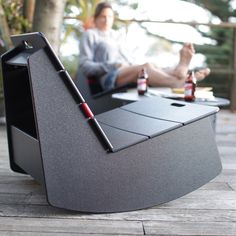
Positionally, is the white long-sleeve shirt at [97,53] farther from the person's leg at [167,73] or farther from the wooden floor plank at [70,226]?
the wooden floor plank at [70,226]

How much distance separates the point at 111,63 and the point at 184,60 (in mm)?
790

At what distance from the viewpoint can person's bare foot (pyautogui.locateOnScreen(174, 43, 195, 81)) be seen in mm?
3350

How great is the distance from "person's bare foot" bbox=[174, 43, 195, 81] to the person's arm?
26.8 inches

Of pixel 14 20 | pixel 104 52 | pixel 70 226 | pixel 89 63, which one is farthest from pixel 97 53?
pixel 70 226

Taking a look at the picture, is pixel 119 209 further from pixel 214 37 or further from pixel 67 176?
pixel 214 37

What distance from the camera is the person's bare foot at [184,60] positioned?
3.35 metres

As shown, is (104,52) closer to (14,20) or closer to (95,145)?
(14,20)

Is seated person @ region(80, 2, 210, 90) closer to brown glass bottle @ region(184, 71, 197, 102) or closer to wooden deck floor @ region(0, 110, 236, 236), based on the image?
brown glass bottle @ region(184, 71, 197, 102)

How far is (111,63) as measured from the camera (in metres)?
3.96

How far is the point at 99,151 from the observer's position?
1.65 meters

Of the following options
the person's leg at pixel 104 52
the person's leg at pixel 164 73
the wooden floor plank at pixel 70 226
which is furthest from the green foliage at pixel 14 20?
the wooden floor plank at pixel 70 226

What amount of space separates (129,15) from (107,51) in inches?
47.6

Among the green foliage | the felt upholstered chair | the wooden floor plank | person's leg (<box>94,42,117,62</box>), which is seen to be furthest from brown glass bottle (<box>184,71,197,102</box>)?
the green foliage

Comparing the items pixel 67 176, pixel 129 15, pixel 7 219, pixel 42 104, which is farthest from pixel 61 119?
pixel 129 15
